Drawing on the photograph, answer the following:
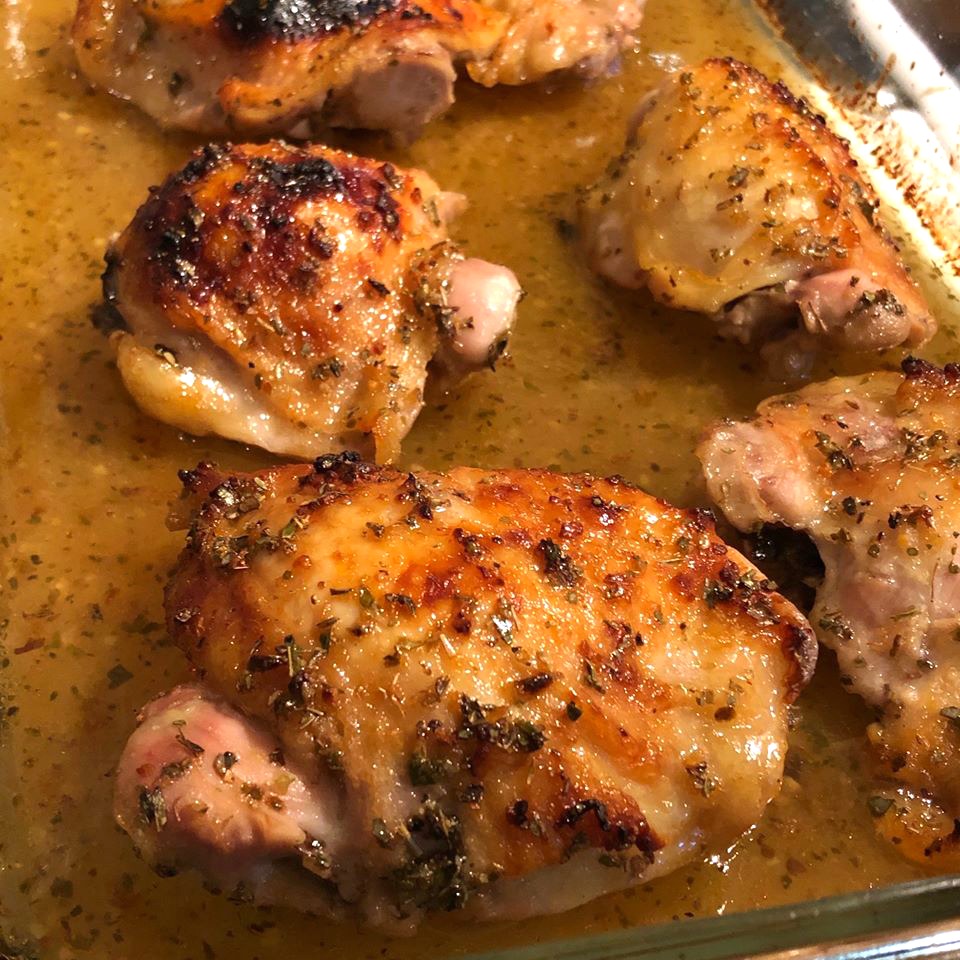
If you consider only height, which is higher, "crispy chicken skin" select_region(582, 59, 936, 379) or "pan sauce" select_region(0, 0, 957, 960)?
"crispy chicken skin" select_region(582, 59, 936, 379)

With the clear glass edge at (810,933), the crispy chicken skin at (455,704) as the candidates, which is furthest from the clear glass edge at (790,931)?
the crispy chicken skin at (455,704)

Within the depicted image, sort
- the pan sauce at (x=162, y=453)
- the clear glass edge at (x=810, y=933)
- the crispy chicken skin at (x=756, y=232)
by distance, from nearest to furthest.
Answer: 1. the clear glass edge at (x=810, y=933)
2. the pan sauce at (x=162, y=453)
3. the crispy chicken skin at (x=756, y=232)

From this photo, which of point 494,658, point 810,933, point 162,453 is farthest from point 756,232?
point 810,933

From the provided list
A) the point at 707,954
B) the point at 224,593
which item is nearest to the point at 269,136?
the point at 224,593

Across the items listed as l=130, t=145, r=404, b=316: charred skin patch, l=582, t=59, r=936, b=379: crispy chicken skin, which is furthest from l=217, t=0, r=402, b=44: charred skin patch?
l=582, t=59, r=936, b=379: crispy chicken skin

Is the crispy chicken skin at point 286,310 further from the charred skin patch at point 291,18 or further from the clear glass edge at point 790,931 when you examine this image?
the clear glass edge at point 790,931

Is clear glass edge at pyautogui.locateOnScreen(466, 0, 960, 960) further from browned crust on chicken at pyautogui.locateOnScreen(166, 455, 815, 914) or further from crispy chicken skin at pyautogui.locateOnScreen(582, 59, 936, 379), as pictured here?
crispy chicken skin at pyautogui.locateOnScreen(582, 59, 936, 379)
